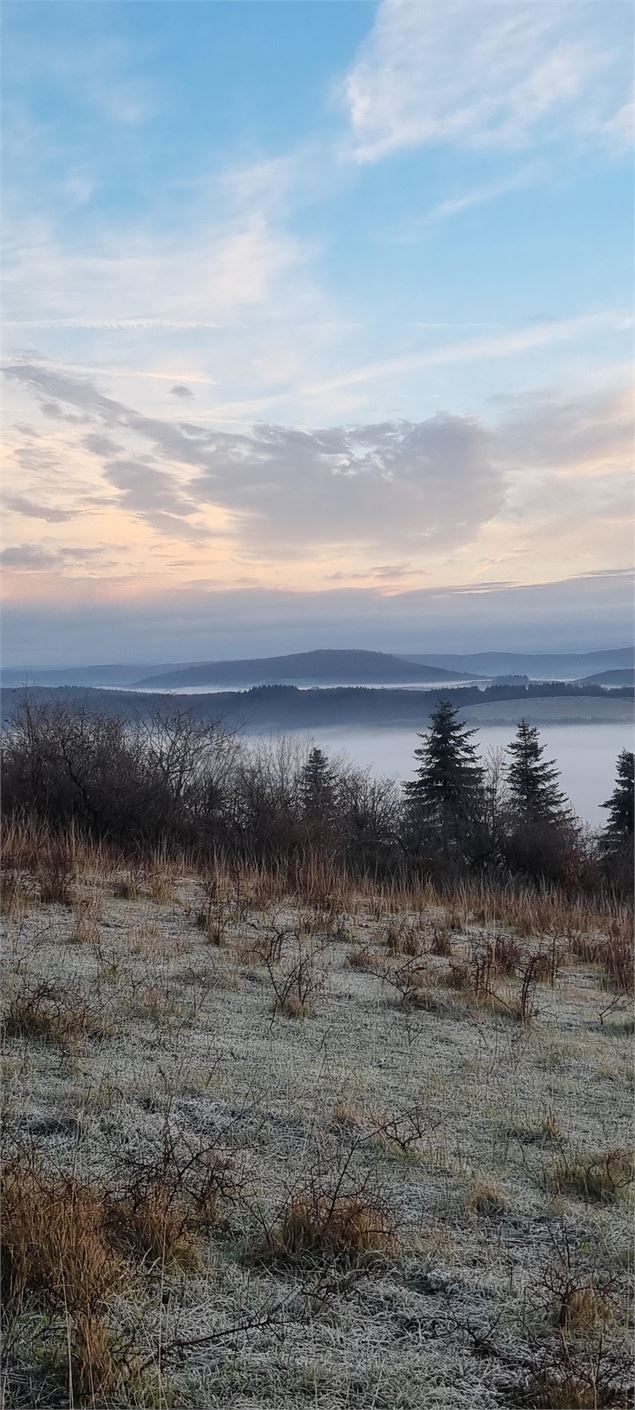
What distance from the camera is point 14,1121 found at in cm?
328

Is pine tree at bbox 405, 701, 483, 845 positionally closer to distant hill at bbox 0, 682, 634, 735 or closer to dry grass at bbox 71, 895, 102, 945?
distant hill at bbox 0, 682, 634, 735

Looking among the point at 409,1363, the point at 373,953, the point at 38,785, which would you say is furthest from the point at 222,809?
the point at 409,1363

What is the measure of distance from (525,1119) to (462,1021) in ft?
5.27

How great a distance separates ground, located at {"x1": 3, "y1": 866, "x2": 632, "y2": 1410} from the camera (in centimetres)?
214

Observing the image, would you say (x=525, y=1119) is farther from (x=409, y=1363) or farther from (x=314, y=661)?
(x=314, y=661)

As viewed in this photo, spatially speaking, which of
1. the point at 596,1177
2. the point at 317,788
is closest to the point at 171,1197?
the point at 596,1177

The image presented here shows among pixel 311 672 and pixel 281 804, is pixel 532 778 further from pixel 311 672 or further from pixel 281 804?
pixel 311 672

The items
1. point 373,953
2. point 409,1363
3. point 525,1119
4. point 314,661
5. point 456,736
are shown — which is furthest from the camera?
point 314,661

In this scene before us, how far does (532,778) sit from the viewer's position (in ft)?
135

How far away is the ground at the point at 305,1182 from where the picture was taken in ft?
7.02

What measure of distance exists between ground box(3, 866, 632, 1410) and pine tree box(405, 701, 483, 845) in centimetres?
2635

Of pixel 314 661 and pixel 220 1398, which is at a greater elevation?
pixel 314 661

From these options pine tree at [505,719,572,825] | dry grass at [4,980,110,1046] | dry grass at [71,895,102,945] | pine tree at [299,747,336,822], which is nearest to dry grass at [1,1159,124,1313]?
dry grass at [4,980,110,1046]

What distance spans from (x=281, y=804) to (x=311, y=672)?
10533 centimetres
